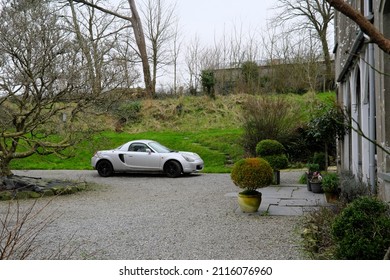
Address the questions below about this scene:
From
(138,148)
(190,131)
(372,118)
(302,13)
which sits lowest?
(138,148)

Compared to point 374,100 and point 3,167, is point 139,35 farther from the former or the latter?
point 3,167

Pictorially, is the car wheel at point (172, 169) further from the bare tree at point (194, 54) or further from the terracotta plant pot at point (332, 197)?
the bare tree at point (194, 54)

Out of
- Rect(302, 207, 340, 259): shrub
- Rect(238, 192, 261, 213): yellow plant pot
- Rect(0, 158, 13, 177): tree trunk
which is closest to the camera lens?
Rect(302, 207, 340, 259): shrub

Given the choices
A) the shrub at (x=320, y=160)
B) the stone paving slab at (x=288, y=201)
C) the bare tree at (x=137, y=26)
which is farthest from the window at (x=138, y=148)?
the bare tree at (x=137, y=26)

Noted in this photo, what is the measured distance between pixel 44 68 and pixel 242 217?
3968mm

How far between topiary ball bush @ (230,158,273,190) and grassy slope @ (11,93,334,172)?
6036mm

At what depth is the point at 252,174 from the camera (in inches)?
212

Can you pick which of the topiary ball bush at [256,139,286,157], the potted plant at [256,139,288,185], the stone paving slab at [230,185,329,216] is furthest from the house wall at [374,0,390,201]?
the topiary ball bush at [256,139,286,157]

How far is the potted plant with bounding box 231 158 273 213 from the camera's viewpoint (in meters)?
5.39

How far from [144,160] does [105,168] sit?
112 cm

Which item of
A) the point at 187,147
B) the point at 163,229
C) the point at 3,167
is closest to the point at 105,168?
the point at 3,167

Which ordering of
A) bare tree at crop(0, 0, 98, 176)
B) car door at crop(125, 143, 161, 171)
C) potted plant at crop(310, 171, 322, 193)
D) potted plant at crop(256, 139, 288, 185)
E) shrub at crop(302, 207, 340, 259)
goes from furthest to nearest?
car door at crop(125, 143, 161, 171) < potted plant at crop(256, 139, 288, 185) < potted plant at crop(310, 171, 322, 193) < bare tree at crop(0, 0, 98, 176) < shrub at crop(302, 207, 340, 259)

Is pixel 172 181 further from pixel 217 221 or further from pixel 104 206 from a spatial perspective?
pixel 217 221

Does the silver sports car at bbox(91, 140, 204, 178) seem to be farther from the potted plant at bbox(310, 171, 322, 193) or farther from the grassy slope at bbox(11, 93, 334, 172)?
the potted plant at bbox(310, 171, 322, 193)
